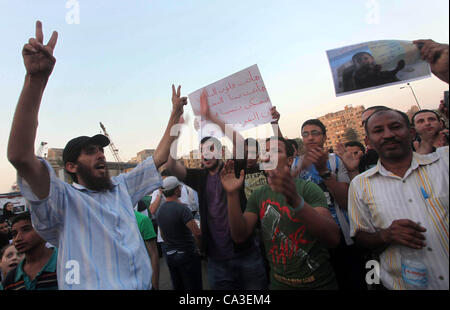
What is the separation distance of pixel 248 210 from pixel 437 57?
1695mm

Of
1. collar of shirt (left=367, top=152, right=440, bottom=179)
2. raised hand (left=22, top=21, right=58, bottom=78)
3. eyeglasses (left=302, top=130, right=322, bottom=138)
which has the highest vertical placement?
raised hand (left=22, top=21, right=58, bottom=78)

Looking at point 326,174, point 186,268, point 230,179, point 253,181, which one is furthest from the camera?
point 186,268

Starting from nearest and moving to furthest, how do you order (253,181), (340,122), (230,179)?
(230,179) → (253,181) → (340,122)

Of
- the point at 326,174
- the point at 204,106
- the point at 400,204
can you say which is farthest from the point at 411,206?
the point at 204,106

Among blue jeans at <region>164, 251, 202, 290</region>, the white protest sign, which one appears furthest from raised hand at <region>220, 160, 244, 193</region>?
blue jeans at <region>164, 251, 202, 290</region>

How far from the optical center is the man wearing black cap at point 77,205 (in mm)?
1351

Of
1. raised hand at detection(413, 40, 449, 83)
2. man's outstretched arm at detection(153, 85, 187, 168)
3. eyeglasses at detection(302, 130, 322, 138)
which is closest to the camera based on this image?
raised hand at detection(413, 40, 449, 83)

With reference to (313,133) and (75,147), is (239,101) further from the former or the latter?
(75,147)

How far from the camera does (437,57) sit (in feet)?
4.30

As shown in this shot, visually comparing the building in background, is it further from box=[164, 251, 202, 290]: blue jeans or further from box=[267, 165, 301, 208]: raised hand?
box=[267, 165, 301, 208]: raised hand

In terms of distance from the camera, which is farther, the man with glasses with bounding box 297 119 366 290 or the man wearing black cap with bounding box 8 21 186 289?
the man with glasses with bounding box 297 119 366 290

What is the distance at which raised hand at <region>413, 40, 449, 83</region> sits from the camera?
1.27 meters
